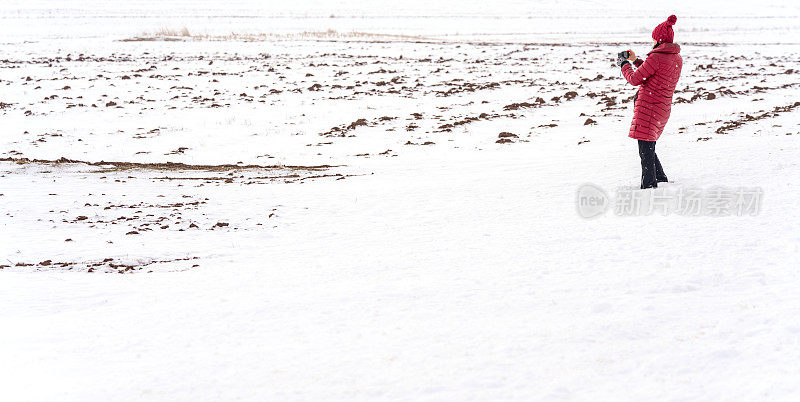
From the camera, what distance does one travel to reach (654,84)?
605cm

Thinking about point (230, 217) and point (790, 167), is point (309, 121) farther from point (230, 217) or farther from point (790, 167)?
point (790, 167)

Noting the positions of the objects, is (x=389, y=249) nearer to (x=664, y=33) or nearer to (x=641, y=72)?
(x=641, y=72)

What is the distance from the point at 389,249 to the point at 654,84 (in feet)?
9.12

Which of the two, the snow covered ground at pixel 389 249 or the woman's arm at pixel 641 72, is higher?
the woman's arm at pixel 641 72

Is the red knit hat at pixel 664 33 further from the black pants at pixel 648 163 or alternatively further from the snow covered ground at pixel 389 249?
the snow covered ground at pixel 389 249

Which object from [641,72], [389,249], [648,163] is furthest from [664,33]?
[389,249]

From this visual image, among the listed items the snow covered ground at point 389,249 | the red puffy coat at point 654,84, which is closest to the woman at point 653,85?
the red puffy coat at point 654,84

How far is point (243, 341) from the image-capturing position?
3.82 m

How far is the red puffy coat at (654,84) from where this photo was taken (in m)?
5.91

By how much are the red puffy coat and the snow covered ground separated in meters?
0.72

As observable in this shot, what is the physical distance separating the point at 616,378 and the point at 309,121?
10.7 metres

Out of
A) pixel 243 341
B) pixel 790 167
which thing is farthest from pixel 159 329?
pixel 790 167

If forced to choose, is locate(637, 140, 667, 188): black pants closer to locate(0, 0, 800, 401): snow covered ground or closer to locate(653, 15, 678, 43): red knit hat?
locate(0, 0, 800, 401): snow covered ground

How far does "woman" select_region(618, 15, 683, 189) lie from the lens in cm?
590
